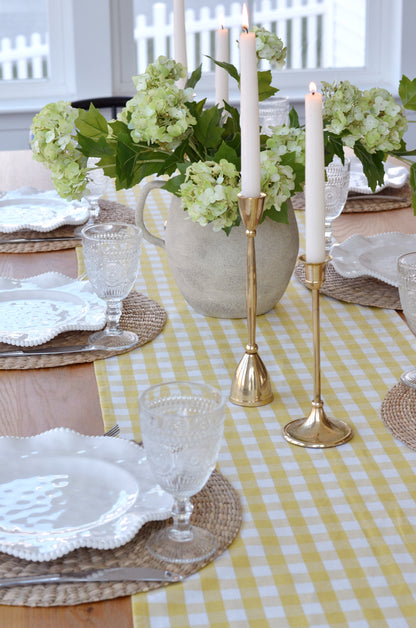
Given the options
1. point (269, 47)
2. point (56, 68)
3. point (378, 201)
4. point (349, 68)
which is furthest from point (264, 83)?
point (349, 68)

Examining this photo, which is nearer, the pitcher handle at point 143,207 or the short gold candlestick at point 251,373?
the short gold candlestick at point 251,373

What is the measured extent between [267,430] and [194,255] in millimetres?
330

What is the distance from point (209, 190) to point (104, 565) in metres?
0.46

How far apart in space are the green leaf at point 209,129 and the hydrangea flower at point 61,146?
0.55ft

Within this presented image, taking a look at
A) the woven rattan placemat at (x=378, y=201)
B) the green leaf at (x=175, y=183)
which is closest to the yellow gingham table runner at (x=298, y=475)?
the green leaf at (x=175, y=183)

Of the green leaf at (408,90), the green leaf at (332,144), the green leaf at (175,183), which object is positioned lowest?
the green leaf at (175,183)

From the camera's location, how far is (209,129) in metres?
1.21

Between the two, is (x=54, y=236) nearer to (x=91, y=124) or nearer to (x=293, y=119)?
(x=91, y=124)

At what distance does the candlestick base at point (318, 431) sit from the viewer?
100 cm

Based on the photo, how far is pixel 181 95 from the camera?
3.81 ft

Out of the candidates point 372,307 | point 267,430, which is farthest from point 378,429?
point 372,307

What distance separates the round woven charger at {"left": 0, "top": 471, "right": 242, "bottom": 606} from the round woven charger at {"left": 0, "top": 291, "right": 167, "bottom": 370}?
38 centimetres

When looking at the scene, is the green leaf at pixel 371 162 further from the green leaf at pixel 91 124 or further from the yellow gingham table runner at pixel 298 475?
the green leaf at pixel 91 124

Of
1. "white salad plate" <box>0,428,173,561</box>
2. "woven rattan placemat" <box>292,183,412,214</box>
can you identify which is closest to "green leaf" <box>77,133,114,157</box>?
"white salad plate" <box>0,428,173,561</box>
